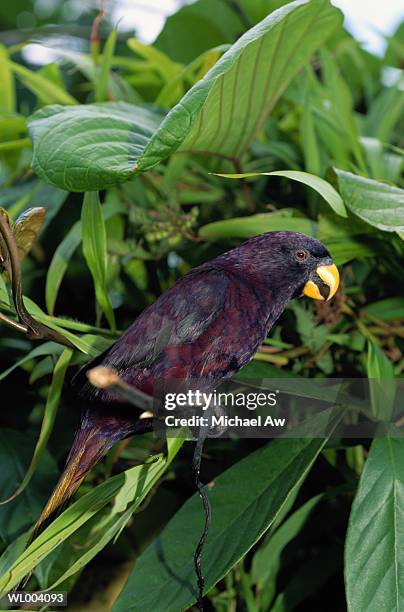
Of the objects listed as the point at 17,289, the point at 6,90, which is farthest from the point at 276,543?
the point at 6,90

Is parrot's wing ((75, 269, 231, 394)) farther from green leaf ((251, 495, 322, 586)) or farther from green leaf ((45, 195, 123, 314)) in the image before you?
green leaf ((251, 495, 322, 586))

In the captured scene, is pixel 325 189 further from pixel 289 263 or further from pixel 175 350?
pixel 175 350

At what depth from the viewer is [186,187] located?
0.88 meters

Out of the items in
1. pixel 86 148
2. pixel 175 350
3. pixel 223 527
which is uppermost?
pixel 86 148

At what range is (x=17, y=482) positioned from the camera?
2.21ft

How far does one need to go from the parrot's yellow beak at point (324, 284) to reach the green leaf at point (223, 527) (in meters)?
0.13

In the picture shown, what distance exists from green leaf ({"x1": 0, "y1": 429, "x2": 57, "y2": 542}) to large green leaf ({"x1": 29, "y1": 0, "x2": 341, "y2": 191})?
1.13ft

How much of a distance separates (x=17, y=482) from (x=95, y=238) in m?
0.28

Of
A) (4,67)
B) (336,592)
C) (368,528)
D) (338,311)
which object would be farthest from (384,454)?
(4,67)

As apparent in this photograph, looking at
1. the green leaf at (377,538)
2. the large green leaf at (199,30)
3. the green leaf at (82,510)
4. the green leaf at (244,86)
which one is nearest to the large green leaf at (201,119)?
the green leaf at (244,86)

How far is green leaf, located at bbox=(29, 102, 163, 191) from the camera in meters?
0.45

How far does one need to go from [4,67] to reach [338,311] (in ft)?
2.12

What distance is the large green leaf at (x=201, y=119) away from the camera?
A: 0.45m

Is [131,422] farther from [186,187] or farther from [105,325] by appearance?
[186,187]
